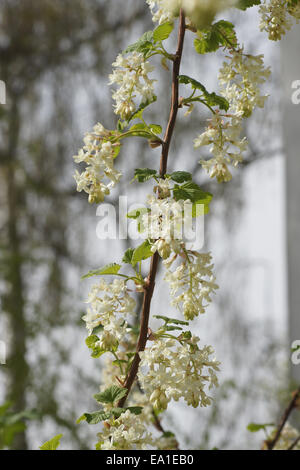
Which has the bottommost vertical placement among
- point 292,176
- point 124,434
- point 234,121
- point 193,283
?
point 124,434

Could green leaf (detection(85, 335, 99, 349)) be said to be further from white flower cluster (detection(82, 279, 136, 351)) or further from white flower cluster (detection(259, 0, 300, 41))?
white flower cluster (detection(259, 0, 300, 41))

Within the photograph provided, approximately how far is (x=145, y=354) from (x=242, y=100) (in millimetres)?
197

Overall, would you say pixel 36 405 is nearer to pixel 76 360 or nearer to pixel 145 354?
pixel 76 360

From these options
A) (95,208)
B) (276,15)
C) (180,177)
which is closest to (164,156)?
(180,177)

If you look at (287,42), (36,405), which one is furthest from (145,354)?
(287,42)

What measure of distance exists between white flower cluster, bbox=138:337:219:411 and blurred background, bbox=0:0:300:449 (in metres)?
1.20

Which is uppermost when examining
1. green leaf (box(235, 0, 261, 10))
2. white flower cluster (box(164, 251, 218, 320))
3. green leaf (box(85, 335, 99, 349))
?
green leaf (box(235, 0, 261, 10))

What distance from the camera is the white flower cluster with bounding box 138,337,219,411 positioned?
34 centimetres

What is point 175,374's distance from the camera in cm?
35

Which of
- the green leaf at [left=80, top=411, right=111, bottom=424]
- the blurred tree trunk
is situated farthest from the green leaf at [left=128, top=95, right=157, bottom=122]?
the blurred tree trunk

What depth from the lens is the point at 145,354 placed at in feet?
1.15

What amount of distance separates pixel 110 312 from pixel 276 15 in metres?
0.25

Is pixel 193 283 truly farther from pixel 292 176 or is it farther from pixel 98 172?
pixel 292 176

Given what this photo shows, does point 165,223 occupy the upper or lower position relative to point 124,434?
upper
